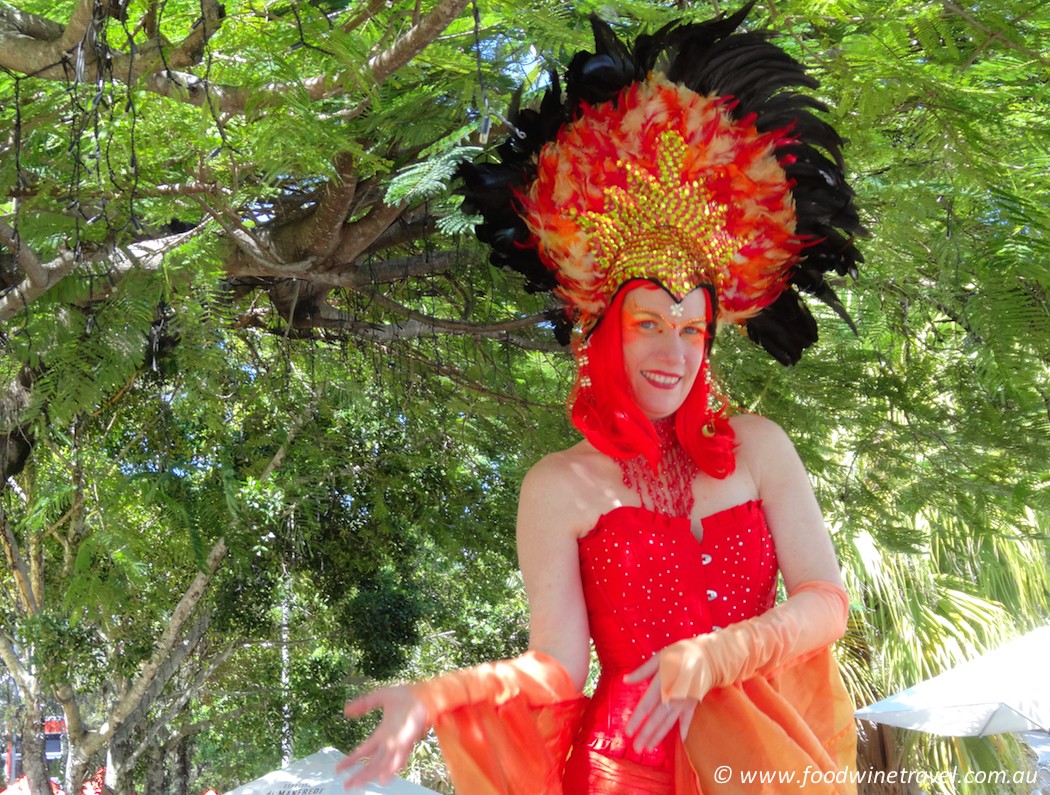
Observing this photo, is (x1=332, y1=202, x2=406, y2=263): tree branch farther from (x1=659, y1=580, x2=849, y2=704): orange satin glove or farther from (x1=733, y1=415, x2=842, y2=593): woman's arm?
(x1=659, y1=580, x2=849, y2=704): orange satin glove

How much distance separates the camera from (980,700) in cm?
808

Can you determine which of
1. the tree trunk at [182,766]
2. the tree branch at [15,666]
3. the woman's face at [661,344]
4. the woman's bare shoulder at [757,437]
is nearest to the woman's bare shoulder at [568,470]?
the woman's face at [661,344]

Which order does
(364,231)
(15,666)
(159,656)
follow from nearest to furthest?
(364,231) < (159,656) < (15,666)

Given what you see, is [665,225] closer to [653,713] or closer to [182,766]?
[653,713]

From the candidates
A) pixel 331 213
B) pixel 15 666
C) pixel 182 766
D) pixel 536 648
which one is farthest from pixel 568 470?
pixel 182 766

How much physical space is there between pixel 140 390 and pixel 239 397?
55 cm

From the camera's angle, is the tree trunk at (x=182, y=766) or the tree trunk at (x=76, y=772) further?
the tree trunk at (x=182, y=766)

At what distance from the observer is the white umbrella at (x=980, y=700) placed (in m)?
8.07

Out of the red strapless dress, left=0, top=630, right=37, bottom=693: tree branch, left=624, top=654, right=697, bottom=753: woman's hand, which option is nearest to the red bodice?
the red strapless dress

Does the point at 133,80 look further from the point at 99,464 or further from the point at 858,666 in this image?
the point at 858,666

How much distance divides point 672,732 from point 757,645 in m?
0.30

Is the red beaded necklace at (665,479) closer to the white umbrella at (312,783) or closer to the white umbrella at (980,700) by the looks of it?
the white umbrella at (312,783)

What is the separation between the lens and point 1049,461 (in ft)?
10.4

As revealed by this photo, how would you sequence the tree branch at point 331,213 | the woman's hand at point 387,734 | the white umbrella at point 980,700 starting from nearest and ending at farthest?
the woman's hand at point 387,734 → the tree branch at point 331,213 → the white umbrella at point 980,700
